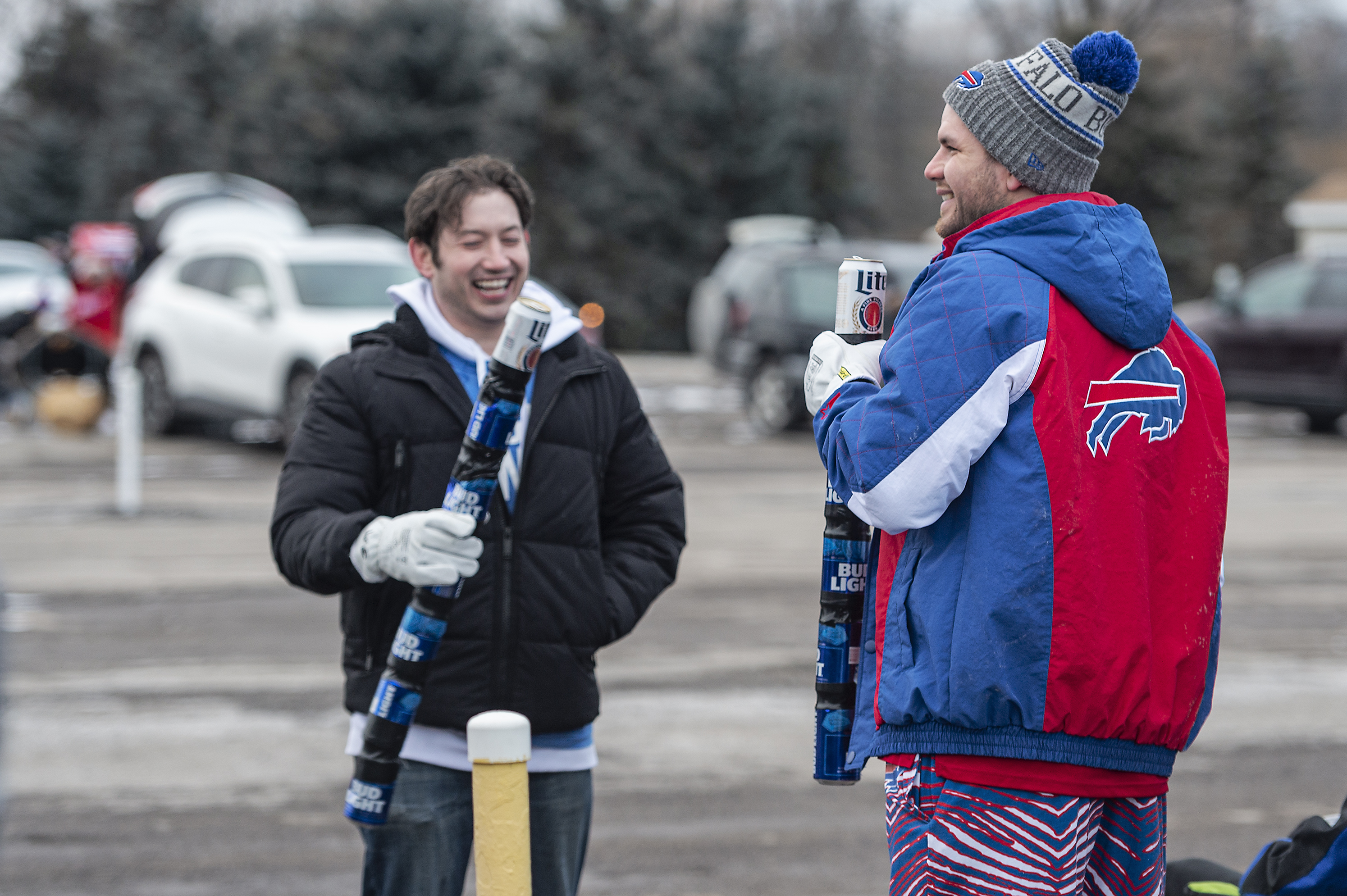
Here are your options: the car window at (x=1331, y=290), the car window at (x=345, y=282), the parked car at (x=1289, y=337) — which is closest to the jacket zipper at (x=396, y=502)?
the car window at (x=345, y=282)

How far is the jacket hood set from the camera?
234cm

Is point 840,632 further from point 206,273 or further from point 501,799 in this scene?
point 206,273

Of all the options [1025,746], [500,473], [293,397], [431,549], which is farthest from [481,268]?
[293,397]

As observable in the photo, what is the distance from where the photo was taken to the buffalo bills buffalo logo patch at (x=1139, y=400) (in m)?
2.33

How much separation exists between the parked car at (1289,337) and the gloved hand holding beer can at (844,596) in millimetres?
15346

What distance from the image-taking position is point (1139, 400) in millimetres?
2357

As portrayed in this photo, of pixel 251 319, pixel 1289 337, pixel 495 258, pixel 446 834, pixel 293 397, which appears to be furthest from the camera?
pixel 1289 337

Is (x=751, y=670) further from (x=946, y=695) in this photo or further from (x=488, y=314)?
(x=946, y=695)

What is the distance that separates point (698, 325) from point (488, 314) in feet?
56.3

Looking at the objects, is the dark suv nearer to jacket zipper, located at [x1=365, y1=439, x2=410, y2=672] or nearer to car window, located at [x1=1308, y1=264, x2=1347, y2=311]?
car window, located at [x1=1308, y1=264, x2=1347, y2=311]

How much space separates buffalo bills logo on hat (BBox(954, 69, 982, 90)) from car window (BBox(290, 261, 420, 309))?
11.8 m

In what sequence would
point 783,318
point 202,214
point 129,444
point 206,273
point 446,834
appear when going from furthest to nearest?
point 202,214, point 783,318, point 206,273, point 129,444, point 446,834

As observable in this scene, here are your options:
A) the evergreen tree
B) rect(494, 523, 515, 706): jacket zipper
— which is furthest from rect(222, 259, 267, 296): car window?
the evergreen tree

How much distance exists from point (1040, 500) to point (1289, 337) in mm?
15956
